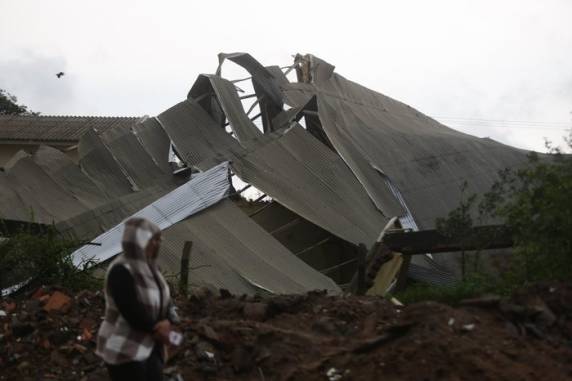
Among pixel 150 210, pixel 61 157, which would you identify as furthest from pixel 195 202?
pixel 61 157

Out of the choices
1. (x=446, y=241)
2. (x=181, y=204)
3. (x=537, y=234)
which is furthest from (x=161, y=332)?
(x=181, y=204)

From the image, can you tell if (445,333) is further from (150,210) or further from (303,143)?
(303,143)

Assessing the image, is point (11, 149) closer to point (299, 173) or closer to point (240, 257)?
point (299, 173)

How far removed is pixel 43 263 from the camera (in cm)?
918

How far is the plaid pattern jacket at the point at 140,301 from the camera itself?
13.1 ft

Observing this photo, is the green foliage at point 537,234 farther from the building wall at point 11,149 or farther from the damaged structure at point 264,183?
the building wall at point 11,149

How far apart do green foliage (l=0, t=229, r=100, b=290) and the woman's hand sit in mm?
5158

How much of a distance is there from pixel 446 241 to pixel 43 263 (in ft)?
18.0

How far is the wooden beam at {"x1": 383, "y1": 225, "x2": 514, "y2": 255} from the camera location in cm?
911

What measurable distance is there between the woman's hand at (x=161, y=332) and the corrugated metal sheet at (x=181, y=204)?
770 cm

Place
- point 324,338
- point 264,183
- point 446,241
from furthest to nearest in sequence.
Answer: point 264,183, point 446,241, point 324,338

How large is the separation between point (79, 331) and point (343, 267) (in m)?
8.75

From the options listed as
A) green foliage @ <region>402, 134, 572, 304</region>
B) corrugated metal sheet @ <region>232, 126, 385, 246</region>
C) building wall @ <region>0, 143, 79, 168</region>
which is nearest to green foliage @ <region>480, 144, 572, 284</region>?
green foliage @ <region>402, 134, 572, 304</region>

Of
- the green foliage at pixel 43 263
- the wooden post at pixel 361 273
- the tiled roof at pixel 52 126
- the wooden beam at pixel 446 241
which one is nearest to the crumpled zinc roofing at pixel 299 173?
the wooden beam at pixel 446 241
